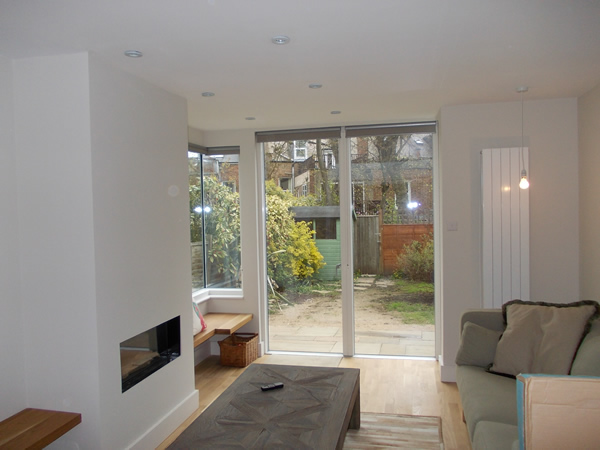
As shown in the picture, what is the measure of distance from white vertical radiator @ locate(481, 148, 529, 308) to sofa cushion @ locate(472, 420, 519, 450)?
1.89 metres

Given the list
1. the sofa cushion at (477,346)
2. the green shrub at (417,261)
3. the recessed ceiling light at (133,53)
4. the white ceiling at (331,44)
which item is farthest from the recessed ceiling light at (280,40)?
the green shrub at (417,261)

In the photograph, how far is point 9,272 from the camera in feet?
9.27

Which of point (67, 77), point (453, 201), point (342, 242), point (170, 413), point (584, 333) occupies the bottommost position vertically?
point (170, 413)

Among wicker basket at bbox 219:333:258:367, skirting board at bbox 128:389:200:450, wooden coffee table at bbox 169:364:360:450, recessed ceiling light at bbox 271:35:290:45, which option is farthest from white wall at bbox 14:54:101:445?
wicker basket at bbox 219:333:258:367

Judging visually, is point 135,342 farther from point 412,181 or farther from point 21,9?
point 412,181

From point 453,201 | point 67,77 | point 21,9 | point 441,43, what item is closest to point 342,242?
point 453,201

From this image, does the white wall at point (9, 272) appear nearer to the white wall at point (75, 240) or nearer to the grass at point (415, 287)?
the white wall at point (75, 240)

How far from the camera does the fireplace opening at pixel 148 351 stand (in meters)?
3.16

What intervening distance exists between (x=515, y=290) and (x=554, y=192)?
91 centimetres

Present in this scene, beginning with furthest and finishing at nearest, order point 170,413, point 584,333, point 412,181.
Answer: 1. point 412,181
2. point 170,413
3. point 584,333

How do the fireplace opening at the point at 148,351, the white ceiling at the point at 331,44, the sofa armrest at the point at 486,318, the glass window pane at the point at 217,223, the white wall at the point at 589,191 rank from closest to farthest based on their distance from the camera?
the white ceiling at the point at 331,44 < the fireplace opening at the point at 148,351 < the sofa armrest at the point at 486,318 < the white wall at the point at 589,191 < the glass window pane at the point at 217,223

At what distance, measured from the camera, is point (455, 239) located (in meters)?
4.49

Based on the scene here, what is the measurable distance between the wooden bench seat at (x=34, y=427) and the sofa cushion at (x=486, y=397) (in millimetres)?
2234

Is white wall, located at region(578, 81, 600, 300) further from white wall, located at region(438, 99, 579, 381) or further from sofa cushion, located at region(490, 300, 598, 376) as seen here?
sofa cushion, located at region(490, 300, 598, 376)
